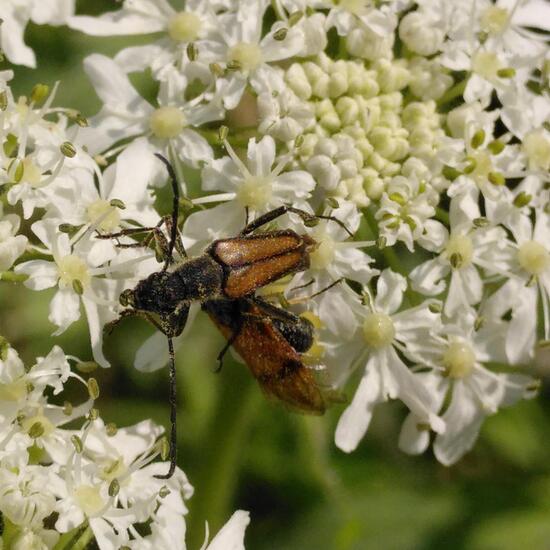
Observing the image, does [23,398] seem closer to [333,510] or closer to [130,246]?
[130,246]

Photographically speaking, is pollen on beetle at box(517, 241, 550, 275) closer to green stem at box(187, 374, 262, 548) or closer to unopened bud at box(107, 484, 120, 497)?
green stem at box(187, 374, 262, 548)

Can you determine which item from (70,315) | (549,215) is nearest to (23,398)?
(70,315)

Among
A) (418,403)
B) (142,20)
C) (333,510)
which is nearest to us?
(418,403)

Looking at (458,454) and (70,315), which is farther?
(458,454)

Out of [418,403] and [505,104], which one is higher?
[505,104]

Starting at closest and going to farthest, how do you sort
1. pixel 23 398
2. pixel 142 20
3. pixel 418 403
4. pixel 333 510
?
pixel 23 398
pixel 418 403
pixel 142 20
pixel 333 510

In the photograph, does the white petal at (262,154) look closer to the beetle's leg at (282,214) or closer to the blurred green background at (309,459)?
the beetle's leg at (282,214)

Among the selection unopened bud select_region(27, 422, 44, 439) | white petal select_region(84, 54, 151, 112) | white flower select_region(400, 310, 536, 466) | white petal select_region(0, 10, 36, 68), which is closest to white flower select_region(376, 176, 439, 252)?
white flower select_region(400, 310, 536, 466)

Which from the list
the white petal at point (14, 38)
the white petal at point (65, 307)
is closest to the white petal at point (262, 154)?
the white petal at point (65, 307)
